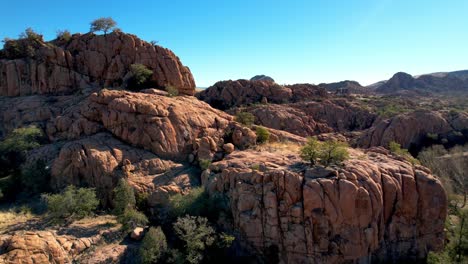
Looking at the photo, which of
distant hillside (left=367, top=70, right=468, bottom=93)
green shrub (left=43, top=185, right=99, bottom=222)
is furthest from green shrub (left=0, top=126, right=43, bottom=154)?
distant hillside (left=367, top=70, right=468, bottom=93)

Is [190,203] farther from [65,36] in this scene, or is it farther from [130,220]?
[65,36]

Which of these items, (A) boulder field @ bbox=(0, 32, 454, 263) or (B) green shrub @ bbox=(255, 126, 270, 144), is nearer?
(A) boulder field @ bbox=(0, 32, 454, 263)

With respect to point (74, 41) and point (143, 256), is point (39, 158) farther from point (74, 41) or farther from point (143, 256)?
point (74, 41)

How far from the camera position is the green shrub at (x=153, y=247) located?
14.2m

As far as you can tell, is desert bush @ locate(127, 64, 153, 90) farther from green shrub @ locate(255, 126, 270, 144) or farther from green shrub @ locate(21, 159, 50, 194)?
green shrub @ locate(255, 126, 270, 144)

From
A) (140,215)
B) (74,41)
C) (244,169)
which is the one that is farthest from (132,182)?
(74,41)

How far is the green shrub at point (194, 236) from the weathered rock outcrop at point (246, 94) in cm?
4045

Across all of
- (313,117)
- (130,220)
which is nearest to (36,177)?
(130,220)

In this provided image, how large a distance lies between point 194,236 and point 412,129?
4242cm

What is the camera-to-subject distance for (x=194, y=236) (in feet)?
49.6

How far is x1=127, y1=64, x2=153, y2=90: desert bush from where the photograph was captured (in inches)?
1184

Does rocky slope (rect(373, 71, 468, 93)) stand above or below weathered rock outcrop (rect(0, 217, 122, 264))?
above

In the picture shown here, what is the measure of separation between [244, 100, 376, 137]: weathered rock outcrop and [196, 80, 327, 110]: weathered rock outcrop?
503 centimetres

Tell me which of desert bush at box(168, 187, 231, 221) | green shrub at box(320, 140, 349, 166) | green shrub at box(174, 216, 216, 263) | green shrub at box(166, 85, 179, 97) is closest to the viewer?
green shrub at box(174, 216, 216, 263)
